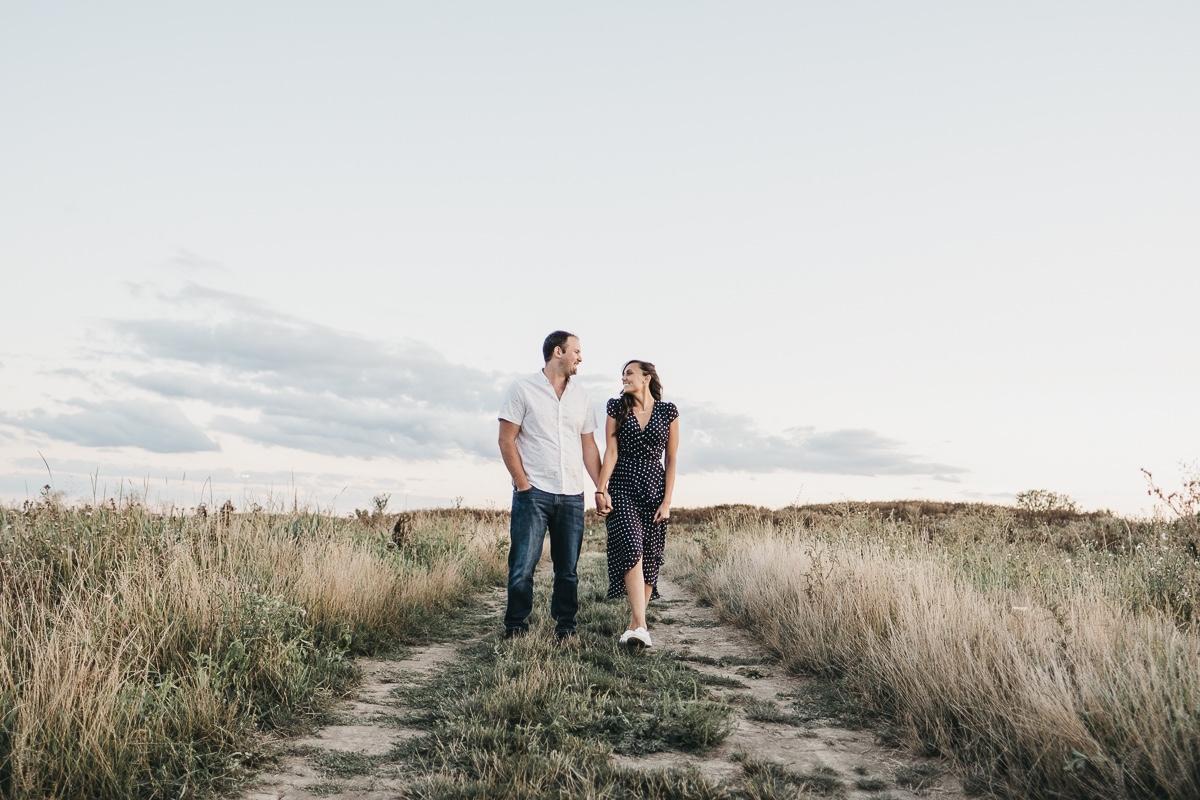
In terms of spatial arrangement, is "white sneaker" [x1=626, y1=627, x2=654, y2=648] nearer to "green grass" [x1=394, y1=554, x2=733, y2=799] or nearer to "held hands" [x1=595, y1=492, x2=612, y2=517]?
"green grass" [x1=394, y1=554, x2=733, y2=799]

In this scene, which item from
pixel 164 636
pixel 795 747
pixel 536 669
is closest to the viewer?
pixel 795 747

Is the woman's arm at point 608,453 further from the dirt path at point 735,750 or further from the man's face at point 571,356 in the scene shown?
the dirt path at point 735,750

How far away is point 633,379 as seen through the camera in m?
7.14

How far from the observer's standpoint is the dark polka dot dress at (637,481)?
23.3 feet

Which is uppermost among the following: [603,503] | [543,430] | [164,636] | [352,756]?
[543,430]

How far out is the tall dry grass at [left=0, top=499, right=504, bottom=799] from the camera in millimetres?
3785

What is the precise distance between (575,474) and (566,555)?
2.47ft

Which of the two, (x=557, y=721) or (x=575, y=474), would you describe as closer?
(x=557, y=721)

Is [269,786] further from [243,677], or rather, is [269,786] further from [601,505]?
[601,505]

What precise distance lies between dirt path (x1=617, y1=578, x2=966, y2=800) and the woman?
1125 mm

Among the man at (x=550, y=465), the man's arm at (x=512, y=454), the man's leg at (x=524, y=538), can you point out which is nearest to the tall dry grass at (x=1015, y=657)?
the man at (x=550, y=465)

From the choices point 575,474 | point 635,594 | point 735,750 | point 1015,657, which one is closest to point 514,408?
point 575,474

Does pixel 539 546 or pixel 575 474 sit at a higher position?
pixel 575 474

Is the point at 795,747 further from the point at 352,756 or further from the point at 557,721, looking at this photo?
the point at 352,756
